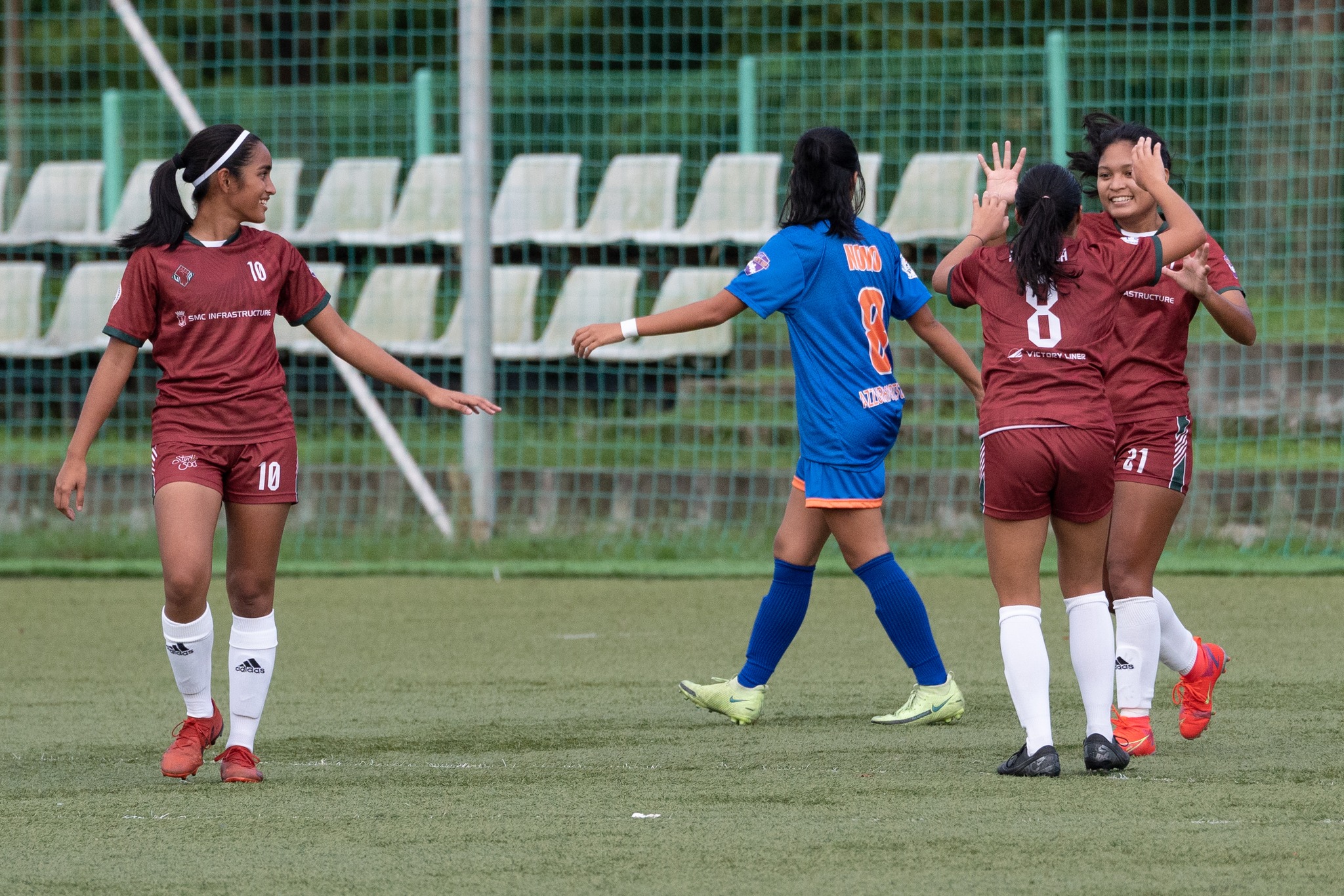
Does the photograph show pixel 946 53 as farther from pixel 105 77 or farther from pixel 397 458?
pixel 105 77

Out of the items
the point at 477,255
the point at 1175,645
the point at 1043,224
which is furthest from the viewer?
the point at 477,255

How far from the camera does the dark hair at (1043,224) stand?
4480 millimetres

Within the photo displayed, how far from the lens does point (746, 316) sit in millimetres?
14000

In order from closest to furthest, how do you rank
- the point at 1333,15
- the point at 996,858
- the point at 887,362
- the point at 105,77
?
1. the point at 996,858
2. the point at 887,362
3. the point at 1333,15
4. the point at 105,77

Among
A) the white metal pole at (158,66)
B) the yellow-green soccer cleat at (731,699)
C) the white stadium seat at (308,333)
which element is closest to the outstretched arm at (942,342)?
the yellow-green soccer cleat at (731,699)

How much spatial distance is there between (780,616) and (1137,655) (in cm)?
122

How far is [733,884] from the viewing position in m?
3.54

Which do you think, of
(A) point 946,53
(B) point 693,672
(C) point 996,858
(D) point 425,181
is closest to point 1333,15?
(A) point 946,53

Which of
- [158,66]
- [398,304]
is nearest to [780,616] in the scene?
[398,304]

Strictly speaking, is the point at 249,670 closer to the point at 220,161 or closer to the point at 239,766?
the point at 239,766

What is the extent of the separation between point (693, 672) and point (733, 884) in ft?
10.7

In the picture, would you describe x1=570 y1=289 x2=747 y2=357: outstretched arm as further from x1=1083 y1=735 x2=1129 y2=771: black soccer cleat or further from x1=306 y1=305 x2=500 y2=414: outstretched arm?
x1=1083 y1=735 x2=1129 y2=771: black soccer cleat

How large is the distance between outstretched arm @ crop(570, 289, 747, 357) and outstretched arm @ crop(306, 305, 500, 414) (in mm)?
314

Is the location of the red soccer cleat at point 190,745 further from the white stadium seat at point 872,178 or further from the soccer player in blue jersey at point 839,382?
the white stadium seat at point 872,178
